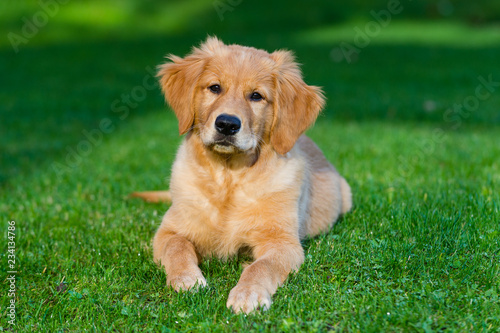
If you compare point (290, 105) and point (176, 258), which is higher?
point (290, 105)

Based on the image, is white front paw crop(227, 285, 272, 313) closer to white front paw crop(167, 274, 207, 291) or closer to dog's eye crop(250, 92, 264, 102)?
white front paw crop(167, 274, 207, 291)

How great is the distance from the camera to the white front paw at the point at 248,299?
2684 millimetres

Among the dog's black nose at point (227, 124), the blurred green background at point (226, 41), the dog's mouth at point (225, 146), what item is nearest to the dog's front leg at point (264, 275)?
the dog's mouth at point (225, 146)

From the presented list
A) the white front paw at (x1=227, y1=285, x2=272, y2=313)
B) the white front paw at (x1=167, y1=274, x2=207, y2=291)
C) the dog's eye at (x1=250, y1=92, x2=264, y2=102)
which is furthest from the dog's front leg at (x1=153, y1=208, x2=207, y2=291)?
the dog's eye at (x1=250, y1=92, x2=264, y2=102)

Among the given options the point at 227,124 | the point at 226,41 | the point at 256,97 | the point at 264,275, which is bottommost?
the point at 264,275

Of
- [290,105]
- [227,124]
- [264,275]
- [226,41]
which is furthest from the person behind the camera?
[226,41]

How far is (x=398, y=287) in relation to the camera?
116 inches

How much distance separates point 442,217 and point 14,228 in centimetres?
300

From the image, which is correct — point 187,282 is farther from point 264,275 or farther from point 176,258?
point 264,275

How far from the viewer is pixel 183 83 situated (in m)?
3.59

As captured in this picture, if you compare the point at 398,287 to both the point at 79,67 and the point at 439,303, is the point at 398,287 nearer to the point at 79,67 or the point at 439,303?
the point at 439,303

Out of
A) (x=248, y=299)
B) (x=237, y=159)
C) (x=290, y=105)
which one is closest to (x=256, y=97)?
(x=290, y=105)

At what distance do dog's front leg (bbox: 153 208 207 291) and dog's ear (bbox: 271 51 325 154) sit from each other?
82 centimetres

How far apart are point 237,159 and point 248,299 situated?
1.01 meters
